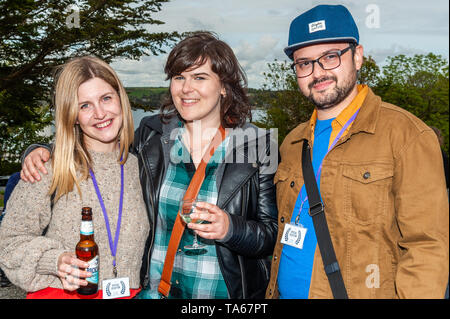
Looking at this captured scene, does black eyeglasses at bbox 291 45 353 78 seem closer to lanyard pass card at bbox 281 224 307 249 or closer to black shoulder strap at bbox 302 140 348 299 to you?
black shoulder strap at bbox 302 140 348 299

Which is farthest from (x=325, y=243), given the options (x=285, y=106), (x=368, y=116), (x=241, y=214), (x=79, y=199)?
(x=285, y=106)

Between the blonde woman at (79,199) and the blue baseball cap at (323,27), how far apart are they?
132cm

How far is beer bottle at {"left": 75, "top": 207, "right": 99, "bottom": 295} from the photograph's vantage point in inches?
95.3

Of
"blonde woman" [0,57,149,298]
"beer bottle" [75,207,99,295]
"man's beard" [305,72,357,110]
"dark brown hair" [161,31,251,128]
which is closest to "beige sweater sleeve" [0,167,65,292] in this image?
"blonde woman" [0,57,149,298]

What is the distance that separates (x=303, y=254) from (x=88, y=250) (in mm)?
1372

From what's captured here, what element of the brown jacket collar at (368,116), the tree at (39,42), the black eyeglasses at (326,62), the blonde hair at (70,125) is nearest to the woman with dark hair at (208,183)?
the blonde hair at (70,125)

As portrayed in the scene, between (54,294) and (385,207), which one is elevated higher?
(385,207)

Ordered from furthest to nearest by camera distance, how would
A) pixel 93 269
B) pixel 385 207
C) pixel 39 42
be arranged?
pixel 39 42, pixel 93 269, pixel 385 207

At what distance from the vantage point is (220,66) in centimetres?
300

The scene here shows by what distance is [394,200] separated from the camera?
7.70ft

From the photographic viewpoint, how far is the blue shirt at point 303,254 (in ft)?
8.32

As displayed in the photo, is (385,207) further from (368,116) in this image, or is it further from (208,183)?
(208,183)
